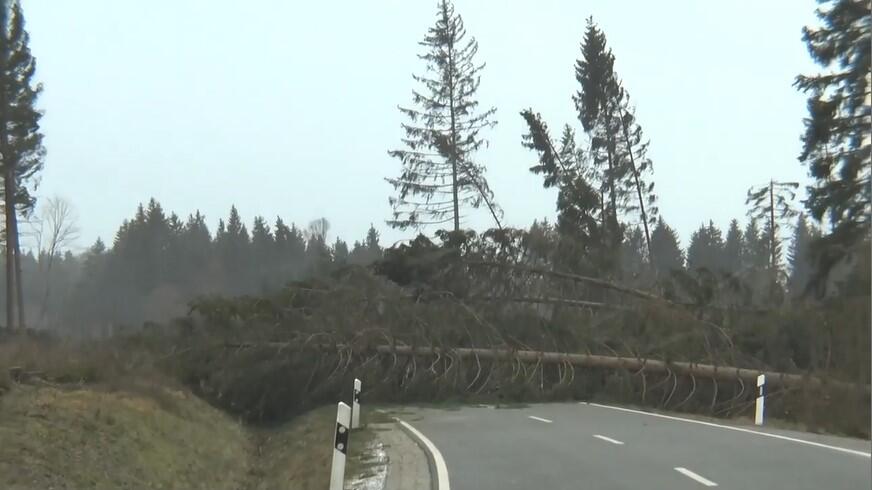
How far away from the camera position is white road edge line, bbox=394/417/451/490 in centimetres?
963

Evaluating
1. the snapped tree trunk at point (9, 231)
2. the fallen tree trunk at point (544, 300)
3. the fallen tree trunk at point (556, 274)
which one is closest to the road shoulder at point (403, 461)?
the fallen tree trunk at point (544, 300)

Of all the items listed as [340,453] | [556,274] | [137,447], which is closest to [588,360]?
[556,274]

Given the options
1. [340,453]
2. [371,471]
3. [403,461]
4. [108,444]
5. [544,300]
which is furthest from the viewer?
[544,300]

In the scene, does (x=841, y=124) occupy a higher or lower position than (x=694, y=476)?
higher

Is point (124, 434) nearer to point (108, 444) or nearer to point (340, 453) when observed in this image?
point (108, 444)

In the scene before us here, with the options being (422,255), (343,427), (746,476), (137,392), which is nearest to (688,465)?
→ (746,476)

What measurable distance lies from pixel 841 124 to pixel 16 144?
34.1 meters

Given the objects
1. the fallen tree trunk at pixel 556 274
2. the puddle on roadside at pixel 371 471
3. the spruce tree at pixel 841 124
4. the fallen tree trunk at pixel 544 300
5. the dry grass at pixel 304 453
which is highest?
the spruce tree at pixel 841 124

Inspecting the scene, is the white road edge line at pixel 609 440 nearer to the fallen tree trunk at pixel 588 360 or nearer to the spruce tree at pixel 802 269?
the fallen tree trunk at pixel 588 360

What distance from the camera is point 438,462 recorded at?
11453 mm

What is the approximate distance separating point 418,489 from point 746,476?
3598 mm

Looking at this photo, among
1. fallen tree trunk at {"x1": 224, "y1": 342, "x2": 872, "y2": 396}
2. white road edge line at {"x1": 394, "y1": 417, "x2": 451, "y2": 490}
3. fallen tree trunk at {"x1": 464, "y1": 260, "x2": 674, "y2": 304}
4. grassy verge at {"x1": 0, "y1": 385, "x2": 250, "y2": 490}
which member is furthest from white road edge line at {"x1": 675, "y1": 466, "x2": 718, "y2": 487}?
fallen tree trunk at {"x1": 464, "y1": 260, "x2": 674, "y2": 304}

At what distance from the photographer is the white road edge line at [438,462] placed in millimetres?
9634

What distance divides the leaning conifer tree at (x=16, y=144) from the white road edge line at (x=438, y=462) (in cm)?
2661
